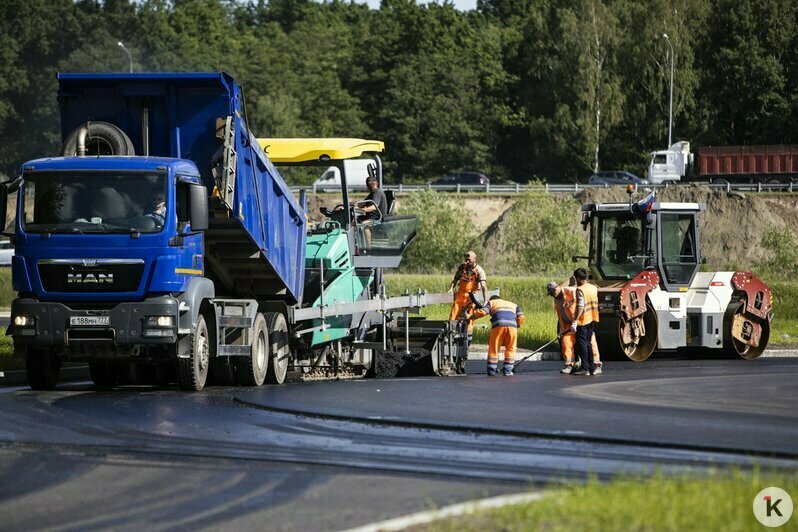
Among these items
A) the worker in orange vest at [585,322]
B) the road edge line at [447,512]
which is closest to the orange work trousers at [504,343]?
the worker in orange vest at [585,322]

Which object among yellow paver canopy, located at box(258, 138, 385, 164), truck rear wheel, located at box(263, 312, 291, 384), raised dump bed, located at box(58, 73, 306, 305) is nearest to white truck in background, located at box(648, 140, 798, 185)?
yellow paver canopy, located at box(258, 138, 385, 164)

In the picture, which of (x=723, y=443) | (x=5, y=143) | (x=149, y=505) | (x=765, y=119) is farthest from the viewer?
(x=5, y=143)

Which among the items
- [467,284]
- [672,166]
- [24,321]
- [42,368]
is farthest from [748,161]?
[24,321]

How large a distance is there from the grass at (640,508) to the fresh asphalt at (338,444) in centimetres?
72

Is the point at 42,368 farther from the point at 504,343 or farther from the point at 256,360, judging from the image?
the point at 504,343

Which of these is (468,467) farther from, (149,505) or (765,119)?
(765,119)

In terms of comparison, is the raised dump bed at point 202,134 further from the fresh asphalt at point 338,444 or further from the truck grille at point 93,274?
the fresh asphalt at point 338,444

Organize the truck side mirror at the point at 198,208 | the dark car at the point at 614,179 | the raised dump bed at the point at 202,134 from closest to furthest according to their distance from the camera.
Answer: the truck side mirror at the point at 198,208 → the raised dump bed at the point at 202,134 → the dark car at the point at 614,179

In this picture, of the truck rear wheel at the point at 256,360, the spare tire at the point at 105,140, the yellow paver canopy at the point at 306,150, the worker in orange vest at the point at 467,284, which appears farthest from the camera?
the worker in orange vest at the point at 467,284

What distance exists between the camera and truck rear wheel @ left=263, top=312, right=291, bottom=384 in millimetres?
17641

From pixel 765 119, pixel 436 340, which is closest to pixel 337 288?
pixel 436 340

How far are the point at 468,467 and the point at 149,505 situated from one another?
2.52 metres

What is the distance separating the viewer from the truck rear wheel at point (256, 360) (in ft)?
55.4

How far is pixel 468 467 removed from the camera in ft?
32.8
